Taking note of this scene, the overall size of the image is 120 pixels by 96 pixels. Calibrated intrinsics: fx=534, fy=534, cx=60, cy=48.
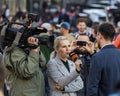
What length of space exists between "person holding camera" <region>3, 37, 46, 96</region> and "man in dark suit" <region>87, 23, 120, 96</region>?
2.56ft

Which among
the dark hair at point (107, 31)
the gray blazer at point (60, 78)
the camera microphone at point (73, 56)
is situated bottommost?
the gray blazer at point (60, 78)

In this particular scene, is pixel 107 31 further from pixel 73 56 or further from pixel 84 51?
pixel 73 56

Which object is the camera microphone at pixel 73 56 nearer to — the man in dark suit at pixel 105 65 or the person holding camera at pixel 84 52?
the person holding camera at pixel 84 52

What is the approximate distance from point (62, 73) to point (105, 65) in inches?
38.9

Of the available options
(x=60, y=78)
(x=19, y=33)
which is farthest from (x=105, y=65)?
(x=19, y=33)

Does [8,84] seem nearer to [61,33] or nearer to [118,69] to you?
[118,69]

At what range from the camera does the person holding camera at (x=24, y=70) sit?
21.2 feet

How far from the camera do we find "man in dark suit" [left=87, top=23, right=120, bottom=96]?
19.8 ft

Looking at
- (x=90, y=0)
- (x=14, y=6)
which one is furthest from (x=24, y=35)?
(x=90, y=0)

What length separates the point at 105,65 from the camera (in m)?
6.05

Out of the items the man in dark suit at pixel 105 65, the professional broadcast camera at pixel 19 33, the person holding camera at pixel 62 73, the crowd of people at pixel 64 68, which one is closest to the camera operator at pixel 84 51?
the crowd of people at pixel 64 68

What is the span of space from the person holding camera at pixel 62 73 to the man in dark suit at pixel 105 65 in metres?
0.67

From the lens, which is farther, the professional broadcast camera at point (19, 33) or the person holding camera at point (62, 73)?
the person holding camera at point (62, 73)

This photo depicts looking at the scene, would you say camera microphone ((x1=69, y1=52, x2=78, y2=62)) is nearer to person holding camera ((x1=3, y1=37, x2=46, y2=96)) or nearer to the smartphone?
the smartphone
